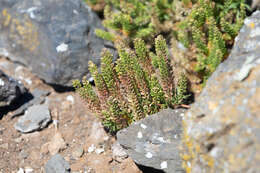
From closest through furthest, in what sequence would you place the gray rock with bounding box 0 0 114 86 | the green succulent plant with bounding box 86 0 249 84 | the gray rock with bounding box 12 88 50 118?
the green succulent plant with bounding box 86 0 249 84
the gray rock with bounding box 12 88 50 118
the gray rock with bounding box 0 0 114 86

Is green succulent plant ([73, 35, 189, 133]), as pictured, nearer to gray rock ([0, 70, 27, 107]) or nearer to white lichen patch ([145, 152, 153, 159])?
white lichen patch ([145, 152, 153, 159])

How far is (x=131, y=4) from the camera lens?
463 cm

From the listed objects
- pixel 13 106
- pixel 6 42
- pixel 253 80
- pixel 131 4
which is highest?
pixel 253 80

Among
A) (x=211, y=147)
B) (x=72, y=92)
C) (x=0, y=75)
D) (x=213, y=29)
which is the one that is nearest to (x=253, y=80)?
(x=211, y=147)

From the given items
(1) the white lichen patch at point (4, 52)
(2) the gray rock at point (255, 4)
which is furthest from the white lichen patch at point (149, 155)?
(1) the white lichen patch at point (4, 52)

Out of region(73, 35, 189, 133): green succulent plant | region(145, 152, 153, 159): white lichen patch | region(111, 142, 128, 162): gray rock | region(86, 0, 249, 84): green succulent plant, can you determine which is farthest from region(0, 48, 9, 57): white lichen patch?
region(145, 152, 153, 159): white lichen patch

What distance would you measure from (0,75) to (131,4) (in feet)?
6.93

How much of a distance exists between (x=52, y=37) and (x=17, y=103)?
1038 millimetres

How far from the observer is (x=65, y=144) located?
3734 mm

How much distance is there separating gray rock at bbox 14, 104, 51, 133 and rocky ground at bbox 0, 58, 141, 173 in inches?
2.4

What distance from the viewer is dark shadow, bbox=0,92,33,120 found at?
419 cm

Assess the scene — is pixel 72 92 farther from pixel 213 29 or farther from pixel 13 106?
pixel 213 29

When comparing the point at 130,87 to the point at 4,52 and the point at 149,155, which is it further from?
the point at 4,52

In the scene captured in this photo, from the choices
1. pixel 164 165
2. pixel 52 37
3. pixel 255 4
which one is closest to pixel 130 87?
pixel 164 165
